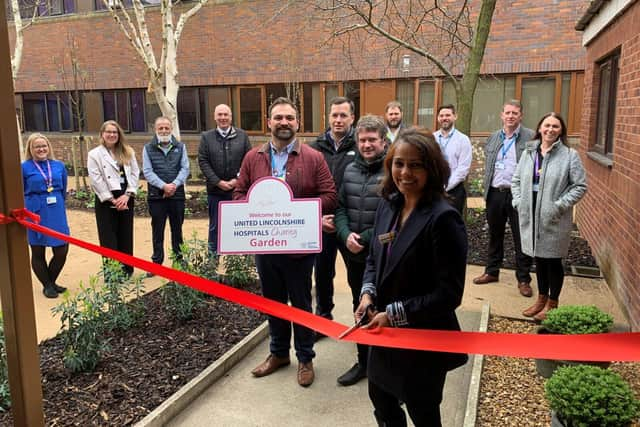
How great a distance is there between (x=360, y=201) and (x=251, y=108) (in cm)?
1314

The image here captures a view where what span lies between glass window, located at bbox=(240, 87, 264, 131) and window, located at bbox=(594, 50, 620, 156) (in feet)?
33.0

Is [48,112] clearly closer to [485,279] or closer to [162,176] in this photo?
[162,176]

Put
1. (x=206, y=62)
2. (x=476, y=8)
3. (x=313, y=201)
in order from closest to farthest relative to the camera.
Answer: (x=313, y=201) → (x=476, y=8) → (x=206, y=62)

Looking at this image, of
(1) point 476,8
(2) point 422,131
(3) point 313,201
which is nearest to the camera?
(2) point 422,131

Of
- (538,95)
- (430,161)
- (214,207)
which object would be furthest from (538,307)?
(538,95)

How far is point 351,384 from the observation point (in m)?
3.97

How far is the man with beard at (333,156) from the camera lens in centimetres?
449

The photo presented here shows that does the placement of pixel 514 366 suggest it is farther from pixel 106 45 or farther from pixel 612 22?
pixel 106 45

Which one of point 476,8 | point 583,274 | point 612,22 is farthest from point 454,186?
point 476,8

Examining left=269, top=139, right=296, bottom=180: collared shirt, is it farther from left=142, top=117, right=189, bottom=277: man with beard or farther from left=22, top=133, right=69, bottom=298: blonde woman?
left=22, top=133, right=69, bottom=298: blonde woman

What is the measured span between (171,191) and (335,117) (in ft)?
9.94

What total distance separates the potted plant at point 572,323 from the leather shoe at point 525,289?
1.81m

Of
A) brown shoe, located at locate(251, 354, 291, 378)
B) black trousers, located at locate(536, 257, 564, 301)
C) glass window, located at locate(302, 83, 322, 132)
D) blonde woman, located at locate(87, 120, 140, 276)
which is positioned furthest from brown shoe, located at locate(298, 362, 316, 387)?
glass window, located at locate(302, 83, 322, 132)

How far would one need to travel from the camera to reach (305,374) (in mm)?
3975
